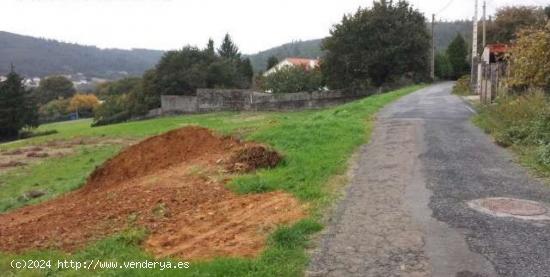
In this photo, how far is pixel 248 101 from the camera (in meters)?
38.2

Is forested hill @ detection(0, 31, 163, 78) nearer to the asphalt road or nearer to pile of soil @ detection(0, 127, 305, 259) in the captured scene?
the asphalt road

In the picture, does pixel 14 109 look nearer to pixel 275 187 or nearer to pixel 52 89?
pixel 275 187

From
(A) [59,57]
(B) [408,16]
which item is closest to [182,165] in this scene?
(B) [408,16]

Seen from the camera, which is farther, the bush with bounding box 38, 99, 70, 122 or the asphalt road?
the bush with bounding box 38, 99, 70, 122

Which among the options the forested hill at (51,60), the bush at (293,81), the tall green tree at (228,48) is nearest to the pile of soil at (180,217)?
the bush at (293,81)

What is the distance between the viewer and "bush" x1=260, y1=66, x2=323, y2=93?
45.2 m

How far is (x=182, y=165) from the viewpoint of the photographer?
1108cm

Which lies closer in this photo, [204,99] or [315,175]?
[315,175]

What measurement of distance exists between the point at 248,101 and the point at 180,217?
3133cm

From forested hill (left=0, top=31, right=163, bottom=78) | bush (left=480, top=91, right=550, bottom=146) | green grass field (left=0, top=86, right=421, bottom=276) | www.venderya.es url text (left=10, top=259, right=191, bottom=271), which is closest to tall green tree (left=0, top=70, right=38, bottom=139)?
green grass field (left=0, top=86, right=421, bottom=276)

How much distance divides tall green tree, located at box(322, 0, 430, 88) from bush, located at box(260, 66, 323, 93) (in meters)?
1.10

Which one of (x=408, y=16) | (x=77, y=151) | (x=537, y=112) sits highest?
(x=408, y=16)

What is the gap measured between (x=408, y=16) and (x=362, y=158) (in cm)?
3898

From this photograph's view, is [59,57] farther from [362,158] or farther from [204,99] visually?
[362,158]
